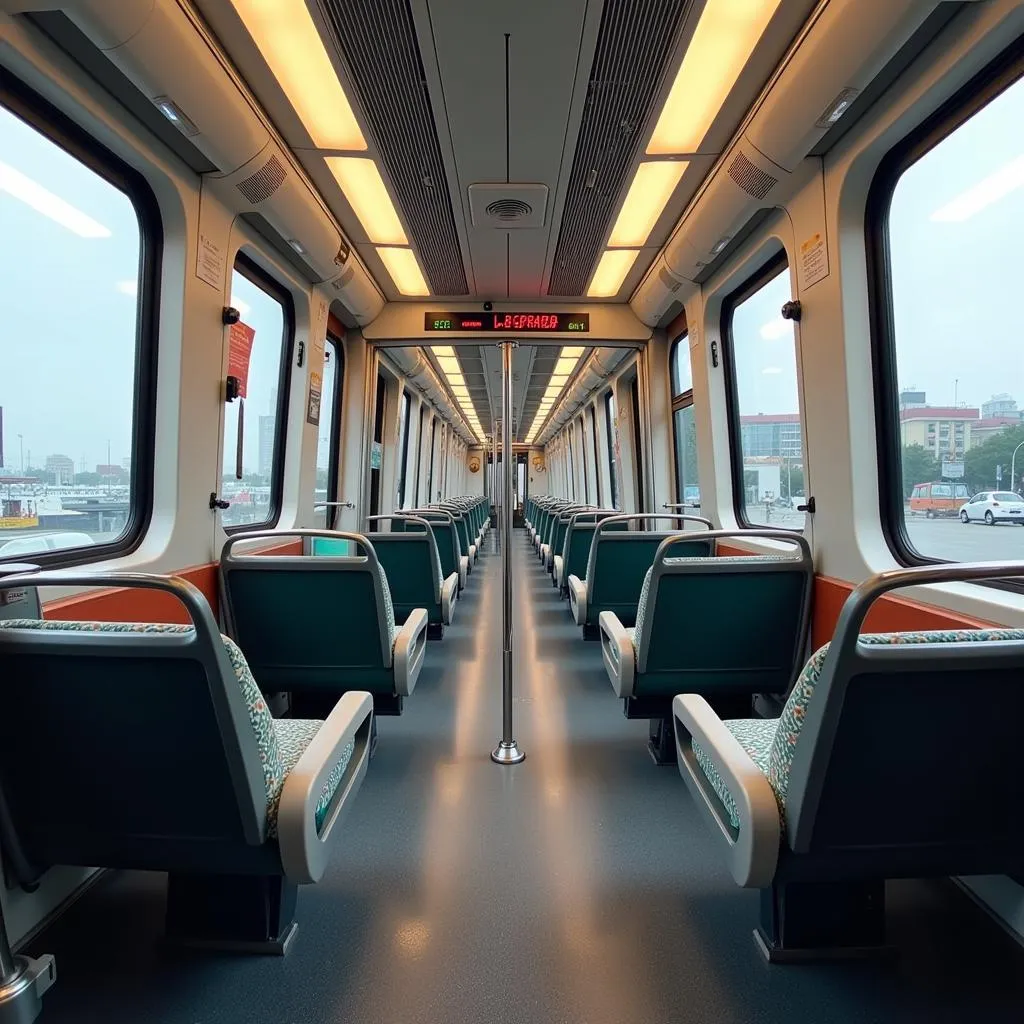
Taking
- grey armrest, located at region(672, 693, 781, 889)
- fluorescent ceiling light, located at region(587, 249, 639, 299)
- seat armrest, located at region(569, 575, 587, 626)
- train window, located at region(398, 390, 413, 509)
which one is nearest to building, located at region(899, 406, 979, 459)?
grey armrest, located at region(672, 693, 781, 889)

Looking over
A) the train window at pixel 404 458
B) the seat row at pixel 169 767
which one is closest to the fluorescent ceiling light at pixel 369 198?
the seat row at pixel 169 767

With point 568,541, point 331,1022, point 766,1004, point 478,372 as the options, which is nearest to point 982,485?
point 766,1004

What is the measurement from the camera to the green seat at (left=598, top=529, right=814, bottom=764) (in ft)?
8.66

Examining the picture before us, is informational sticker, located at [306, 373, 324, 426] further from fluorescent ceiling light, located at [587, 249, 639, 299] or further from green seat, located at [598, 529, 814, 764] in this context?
green seat, located at [598, 529, 814, 764]

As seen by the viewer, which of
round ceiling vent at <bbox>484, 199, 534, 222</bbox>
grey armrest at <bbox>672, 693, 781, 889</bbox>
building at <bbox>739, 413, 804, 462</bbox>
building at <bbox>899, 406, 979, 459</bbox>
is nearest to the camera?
grey armrest at <bbox>672, 693, 781, 889</bbox>

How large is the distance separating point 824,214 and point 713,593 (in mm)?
1928

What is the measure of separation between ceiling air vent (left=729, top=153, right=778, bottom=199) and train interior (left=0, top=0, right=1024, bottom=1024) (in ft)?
0.10

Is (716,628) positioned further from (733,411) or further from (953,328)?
(733,411)

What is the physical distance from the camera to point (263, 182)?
129 inches

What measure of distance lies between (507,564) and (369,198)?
2628 mm

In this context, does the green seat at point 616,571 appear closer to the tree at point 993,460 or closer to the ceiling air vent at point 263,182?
the tree at point 993,460

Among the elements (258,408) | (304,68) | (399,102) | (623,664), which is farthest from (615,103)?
(258,408)

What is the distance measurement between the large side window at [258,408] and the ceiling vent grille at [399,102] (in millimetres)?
1154

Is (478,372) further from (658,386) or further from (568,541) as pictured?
(568,541)
